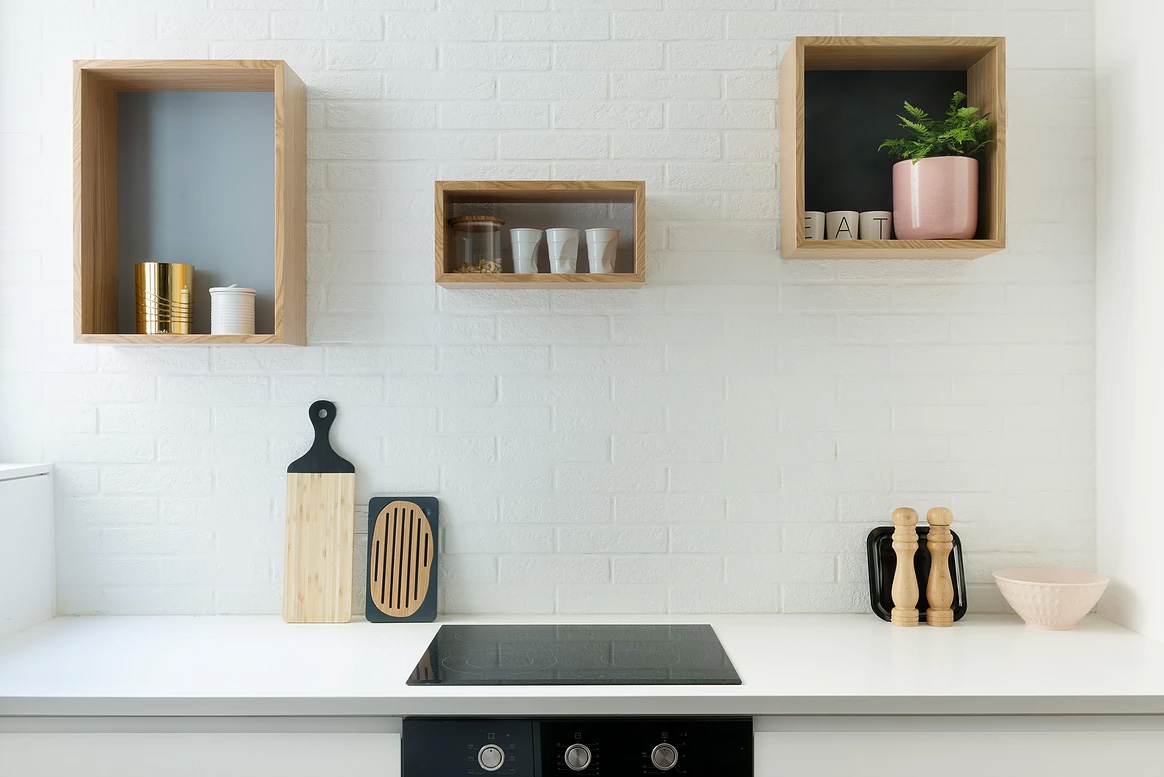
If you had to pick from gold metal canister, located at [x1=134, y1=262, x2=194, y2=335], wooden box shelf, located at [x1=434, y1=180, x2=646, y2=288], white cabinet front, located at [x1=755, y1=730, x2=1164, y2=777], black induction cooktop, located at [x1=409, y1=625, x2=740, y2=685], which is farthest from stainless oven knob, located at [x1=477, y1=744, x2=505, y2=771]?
gold metal canister, located at [x1=134, y1=262, x2=194, y2=335]

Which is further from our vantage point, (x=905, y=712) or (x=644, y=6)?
(x=644, y=6)

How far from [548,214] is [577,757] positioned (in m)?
1.17

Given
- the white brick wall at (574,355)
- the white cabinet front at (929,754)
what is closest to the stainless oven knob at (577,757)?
the white cabinet front at (929,754)

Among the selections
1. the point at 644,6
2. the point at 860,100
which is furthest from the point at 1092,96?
the point at 644,6

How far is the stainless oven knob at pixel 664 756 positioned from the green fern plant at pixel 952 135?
128cm

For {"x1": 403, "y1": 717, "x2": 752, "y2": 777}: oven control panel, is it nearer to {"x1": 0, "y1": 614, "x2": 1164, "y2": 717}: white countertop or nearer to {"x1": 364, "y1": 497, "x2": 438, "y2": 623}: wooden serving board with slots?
{"x1": 0, "y1": 614, "x2": 1164, "y2": 717}: white countertop

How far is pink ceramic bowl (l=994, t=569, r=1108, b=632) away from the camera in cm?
183

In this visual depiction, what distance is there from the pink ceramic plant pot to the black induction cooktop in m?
0.99

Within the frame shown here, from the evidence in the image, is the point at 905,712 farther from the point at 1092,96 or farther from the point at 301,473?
the point at 1092,96

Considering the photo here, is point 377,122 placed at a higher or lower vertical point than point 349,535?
higher

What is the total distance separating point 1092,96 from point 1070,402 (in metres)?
0.72

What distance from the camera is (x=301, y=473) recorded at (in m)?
2.02

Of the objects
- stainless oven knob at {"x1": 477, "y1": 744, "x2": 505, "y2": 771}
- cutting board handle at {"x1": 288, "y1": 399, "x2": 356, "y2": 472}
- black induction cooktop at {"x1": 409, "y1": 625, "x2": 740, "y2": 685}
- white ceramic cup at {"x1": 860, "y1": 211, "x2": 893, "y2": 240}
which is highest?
white ceramic cup at {"x1": 860, "y1": 211, "x2": 893, "y2": 240}

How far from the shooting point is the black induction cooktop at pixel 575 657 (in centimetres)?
155
